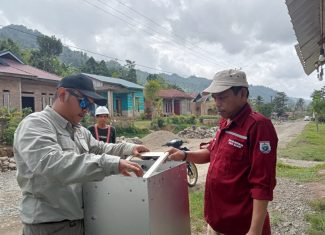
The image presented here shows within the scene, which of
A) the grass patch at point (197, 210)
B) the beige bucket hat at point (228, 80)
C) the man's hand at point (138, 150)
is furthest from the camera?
the grass patch at point (197, 210)

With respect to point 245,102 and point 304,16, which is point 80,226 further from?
point 304,16

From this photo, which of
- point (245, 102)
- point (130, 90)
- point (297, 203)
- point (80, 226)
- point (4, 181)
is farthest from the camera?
point (130, 90)

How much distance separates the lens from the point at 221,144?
2301 mm

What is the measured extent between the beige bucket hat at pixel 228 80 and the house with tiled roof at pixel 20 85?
17285mm

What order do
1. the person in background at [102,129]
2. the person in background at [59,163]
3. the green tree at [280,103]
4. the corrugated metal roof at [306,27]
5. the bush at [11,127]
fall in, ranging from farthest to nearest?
the green tree at [280,103], the bush at [11,127], the person in background at [102,129], the corrugated metal roof at [306,27], the person in background at [59,163]

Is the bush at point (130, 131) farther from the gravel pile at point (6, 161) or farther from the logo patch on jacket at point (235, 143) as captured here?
the logo patch on jacket at point (235, 143)

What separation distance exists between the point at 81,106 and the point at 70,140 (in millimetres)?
209

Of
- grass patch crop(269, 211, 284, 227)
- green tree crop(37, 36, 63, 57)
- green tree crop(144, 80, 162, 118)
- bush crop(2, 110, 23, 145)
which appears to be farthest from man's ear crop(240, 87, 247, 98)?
green tree crop(37, 36, 63, 57)

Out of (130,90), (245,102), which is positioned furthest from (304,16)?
(130,90)

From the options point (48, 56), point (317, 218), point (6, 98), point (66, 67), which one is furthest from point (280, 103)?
point (317, 218)

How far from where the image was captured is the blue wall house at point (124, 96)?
28947 millimetres

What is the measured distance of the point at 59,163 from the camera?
1.64 m

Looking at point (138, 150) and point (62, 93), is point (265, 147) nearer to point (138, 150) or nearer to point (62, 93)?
point (138, 150)

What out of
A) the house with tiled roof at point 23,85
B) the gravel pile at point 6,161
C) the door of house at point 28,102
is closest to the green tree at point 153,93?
the house with tiled roof at point 23,85
